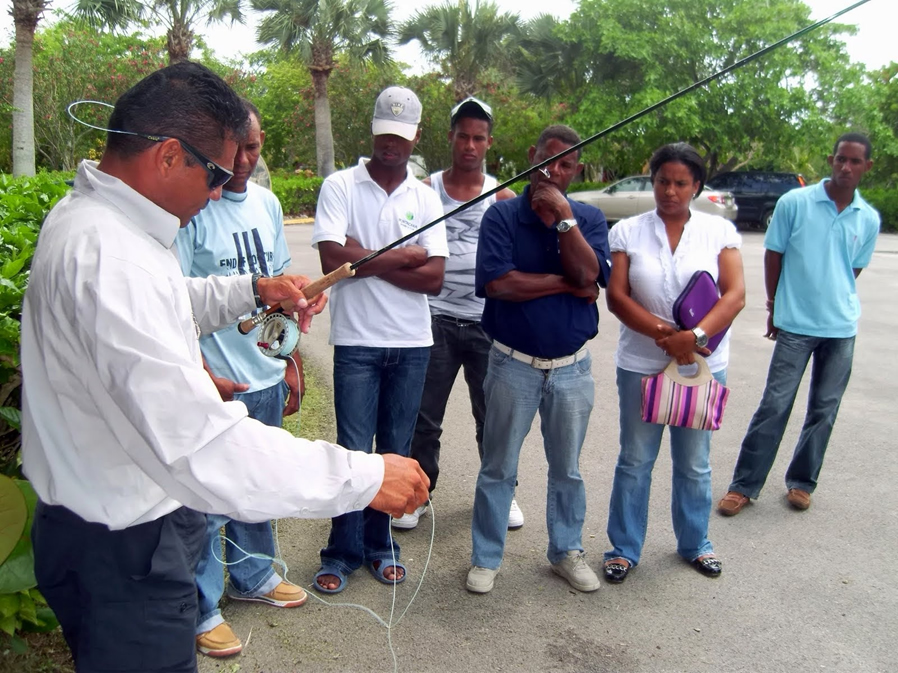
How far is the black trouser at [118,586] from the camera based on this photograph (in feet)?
6.07

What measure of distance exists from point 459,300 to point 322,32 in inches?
875

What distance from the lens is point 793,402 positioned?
4652 mm

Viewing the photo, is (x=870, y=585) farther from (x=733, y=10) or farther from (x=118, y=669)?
(x=733, y=10)

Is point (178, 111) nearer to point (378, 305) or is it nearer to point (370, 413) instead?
point (378, 305)

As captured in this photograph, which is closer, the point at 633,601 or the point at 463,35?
the point at 633,601

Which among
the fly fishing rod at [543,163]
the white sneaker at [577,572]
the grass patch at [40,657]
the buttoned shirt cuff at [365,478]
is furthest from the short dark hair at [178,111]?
the white sneaker at [577,572]

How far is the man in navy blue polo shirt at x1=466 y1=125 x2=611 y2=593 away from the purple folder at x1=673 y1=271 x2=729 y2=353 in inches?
14.9

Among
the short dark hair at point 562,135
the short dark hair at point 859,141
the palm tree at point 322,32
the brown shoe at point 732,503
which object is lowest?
the brown shoe at point 732,503

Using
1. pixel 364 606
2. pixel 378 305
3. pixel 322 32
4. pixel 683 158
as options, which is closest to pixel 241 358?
pixel 378 305

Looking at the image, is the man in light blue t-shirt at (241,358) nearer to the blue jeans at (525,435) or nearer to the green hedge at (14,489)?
the green hedge at (14,489)

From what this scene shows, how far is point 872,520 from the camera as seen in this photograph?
14.9 feet

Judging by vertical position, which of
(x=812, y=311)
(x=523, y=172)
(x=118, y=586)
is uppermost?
(x=523, y=172)

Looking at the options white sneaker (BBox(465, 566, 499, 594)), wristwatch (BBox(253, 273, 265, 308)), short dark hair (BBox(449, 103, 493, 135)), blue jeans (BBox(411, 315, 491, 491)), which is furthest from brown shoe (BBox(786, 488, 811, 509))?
wristwatch (BBox(253, 273, 265, 308))

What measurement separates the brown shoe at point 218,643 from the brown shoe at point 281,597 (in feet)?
1.10
